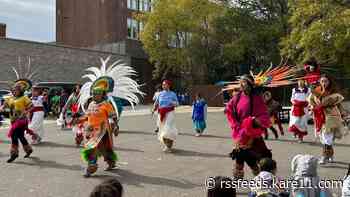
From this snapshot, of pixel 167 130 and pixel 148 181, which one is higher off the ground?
pixel 167 130

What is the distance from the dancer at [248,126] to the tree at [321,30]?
1443 centimetres

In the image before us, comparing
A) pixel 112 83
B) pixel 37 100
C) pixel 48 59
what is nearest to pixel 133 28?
pixel 48 59

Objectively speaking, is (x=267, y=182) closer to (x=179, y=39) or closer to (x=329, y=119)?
(x=329, y=119)

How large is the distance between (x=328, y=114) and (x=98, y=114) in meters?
4.55

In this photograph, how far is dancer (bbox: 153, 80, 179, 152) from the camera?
11.2 meters

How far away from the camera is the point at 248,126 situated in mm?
6840

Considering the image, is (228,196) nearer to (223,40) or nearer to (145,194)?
(145,194)

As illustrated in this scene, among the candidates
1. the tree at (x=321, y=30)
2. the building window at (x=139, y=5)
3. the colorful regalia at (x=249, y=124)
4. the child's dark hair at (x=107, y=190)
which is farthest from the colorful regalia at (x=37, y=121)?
the building window at (x=139, y=5)

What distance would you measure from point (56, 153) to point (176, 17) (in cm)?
3274

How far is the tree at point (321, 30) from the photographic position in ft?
70.2

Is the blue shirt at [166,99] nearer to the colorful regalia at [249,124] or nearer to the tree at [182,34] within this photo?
the colorful regalia at [249,124]

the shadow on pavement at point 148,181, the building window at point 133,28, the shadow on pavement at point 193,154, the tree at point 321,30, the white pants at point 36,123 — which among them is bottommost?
the shadow on pavement at point 148,181

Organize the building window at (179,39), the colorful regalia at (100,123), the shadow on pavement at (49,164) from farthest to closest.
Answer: the building window at (179,39), the shadow on pavement at (49,164), the colorful regalia at (100,123)

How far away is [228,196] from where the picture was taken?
359 centimetres
